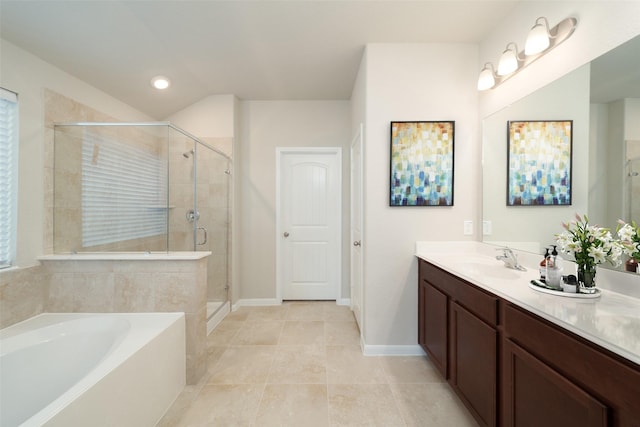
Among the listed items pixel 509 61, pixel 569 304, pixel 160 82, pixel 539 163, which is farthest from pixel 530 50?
pixel 160 82

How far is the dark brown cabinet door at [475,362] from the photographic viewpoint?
1224mm

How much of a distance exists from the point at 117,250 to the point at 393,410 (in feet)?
8.25

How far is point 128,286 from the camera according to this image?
1805 millimetres

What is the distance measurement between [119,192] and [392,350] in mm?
2835

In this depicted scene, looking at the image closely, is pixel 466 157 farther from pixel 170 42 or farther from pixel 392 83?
pixel 170 42

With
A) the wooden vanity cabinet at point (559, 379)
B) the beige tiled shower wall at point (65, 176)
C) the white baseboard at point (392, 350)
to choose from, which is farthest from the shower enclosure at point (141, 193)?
the wooden vanity cabinet at point (559, 379)

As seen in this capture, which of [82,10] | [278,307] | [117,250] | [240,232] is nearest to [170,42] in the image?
[82,10]

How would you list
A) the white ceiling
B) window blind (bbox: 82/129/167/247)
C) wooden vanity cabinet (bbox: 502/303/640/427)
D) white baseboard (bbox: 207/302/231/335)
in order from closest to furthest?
wooden vanity cabinet (bbox: 502/303/640/427) → the white ceiling → window blind (bbox: 82/129/167/247) → white baseboard (bbox: 207/302/231/335)

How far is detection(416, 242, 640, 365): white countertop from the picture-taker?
0.76 metres

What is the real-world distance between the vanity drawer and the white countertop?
5 centimetres

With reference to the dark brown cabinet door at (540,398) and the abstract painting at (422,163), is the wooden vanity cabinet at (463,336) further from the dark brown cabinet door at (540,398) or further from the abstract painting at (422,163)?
the abstract painting at (422,163)

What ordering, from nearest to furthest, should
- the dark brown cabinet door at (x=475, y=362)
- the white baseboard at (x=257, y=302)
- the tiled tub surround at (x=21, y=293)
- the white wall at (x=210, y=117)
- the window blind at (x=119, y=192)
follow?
the dark brown cabinet door at (x=475, y=362)
the tiled tub surround at (x=21, y=293)
the window blind at (x=119, y=192)
the white wall at (x=210, y=117)
the white baseboard at (x=257, y=302)

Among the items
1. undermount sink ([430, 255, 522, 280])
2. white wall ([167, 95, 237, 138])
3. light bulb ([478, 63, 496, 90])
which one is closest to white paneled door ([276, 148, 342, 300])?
white wall ([167, 95, 237, 138])

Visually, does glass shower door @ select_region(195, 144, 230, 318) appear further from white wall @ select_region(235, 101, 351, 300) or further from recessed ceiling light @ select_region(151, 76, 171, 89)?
recessed ceiling light @ select_region(151, 76, 171, 89)
